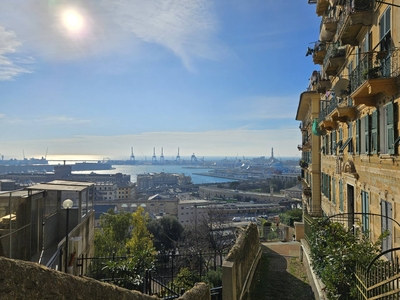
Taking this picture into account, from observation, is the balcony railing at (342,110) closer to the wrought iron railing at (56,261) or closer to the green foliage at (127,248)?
the green foliage at (127,248)

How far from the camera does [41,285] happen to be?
333cm

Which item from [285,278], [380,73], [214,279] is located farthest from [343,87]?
[214,279]

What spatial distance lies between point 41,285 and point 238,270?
6546 mm

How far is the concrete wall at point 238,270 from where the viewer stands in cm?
778

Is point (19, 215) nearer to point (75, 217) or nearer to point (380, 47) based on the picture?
point (75, 217)

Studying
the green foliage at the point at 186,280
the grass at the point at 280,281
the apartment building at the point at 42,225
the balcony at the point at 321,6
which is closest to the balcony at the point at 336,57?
the balcony at the point at 321,6

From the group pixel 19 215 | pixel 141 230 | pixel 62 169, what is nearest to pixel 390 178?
pixel 19 215

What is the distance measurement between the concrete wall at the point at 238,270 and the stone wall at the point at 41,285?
412cm

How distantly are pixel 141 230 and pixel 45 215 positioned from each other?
8940 mm

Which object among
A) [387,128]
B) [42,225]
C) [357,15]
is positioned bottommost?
[42,225]

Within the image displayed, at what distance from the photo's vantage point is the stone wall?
3021 mm

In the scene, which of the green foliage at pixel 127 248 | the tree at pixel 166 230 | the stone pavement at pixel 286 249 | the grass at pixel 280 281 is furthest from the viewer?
the tree at pixel 166 230

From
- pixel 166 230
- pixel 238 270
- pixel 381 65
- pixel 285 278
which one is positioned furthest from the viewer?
pixel 166 230

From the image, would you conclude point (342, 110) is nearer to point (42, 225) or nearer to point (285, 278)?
point (285, 278)
